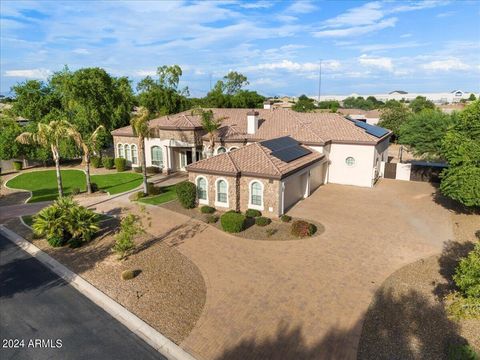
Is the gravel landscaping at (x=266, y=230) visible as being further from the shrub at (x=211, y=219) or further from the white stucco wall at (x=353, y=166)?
the white stucco wall at (x=353, y=166)

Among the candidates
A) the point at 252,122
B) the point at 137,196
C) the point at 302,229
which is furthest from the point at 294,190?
the point at 137,196

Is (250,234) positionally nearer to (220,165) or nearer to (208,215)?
(208,215)

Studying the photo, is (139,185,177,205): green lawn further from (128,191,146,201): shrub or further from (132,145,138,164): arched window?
(132,145,138,164): arched window

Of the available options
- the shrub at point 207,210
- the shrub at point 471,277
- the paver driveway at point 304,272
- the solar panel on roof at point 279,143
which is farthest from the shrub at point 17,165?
the shrub at point 471,277

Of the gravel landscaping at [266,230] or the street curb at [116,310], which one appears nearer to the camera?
the street curb at [116,310]

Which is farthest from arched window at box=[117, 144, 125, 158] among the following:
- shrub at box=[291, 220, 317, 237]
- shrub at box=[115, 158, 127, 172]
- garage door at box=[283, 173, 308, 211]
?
shrub at box=[291, 220, 317, 237]

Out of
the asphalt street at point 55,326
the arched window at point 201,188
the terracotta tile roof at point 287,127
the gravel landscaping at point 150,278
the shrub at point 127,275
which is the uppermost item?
the terracotta tile roof at point 287,127
